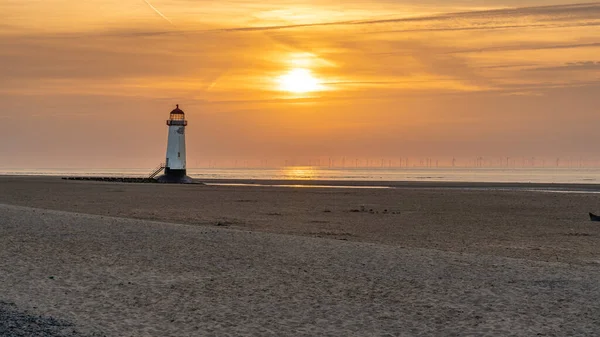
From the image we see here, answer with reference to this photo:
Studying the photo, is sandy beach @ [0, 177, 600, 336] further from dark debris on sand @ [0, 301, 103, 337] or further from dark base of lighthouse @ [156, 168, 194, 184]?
dark base of lighthouse @ [156, 168, 194, 184]

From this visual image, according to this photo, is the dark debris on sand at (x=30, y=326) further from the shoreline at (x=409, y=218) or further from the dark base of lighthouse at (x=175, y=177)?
the dark base of lighthouse at (x=175, y=177)

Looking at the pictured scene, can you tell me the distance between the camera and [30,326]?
42.5ft

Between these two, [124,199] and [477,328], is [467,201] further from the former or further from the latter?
[477,328]

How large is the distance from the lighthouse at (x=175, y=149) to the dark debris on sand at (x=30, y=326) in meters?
82.9

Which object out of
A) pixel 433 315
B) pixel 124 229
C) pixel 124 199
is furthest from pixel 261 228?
pixel 124 199

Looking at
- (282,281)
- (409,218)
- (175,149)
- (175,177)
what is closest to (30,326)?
(282,281)

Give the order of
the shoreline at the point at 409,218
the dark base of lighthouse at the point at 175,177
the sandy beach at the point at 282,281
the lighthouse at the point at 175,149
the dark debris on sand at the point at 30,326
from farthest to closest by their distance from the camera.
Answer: the lighthouse at the point at 175,149
the dark base of lighthouse at the point at 175,177
the shoreline at the point at 409,218
the sandy beach at the point at 282,281
the dark debris on sand at the point at 30,326

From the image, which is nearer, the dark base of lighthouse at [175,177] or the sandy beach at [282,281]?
the sandy beach at [282,281]

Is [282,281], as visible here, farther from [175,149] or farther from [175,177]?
[175,149]

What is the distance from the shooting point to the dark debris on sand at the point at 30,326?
1251cm

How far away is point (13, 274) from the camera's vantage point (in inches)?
688

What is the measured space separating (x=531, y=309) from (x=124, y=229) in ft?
48.4

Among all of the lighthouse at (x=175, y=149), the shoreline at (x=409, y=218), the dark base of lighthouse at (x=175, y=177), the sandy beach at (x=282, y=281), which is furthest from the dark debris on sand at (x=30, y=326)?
the lighthouse at (x=175, y=149)

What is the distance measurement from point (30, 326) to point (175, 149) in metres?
84.5
